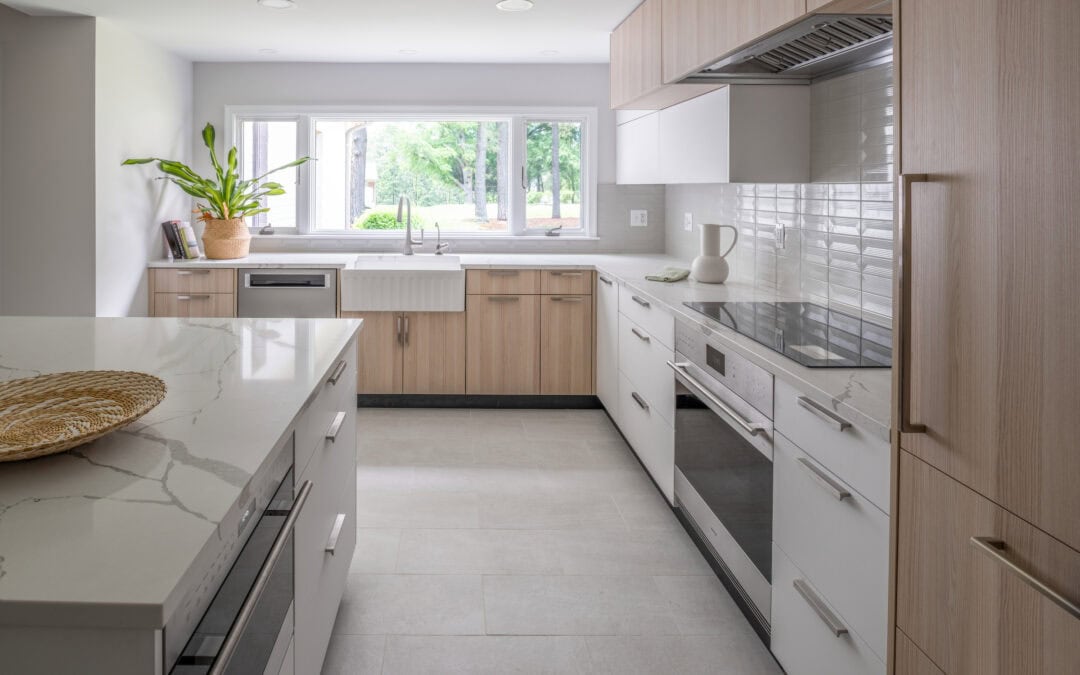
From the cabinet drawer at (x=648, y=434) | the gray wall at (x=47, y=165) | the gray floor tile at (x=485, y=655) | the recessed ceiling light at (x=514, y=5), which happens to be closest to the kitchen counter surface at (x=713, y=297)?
the cabinet drawer at (x=648, y=434)

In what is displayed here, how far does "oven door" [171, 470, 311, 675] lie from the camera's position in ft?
3.41

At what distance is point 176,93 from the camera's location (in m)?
5.47

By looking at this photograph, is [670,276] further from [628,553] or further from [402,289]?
[402,289]

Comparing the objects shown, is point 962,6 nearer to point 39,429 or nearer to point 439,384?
point 39,429

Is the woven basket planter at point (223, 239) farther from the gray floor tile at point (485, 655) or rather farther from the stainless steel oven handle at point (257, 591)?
the stainless steel oven handle at point (257, 591)

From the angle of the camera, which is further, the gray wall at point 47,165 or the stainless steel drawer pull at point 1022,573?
the gray wall at point 47,165

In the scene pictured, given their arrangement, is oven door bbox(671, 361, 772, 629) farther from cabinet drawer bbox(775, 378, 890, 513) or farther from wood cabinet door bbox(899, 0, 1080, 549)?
wood cabinet door bbox(899, 0, 1080, 549)

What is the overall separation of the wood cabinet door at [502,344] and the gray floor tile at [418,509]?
1.58 metres

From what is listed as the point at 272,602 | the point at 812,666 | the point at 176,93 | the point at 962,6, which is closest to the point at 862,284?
the point at 812,666

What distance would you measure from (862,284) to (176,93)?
4415 millimetres

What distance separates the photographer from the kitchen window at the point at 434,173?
5.86m

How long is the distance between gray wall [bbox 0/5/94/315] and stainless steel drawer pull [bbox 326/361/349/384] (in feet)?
9.42

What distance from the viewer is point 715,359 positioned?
268 cm

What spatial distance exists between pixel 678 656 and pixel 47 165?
4.09 m
